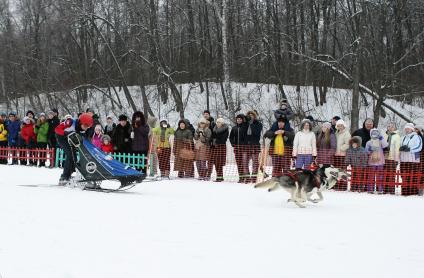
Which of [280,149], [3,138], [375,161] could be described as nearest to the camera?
[375,161]

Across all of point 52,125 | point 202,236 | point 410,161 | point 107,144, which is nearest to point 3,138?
point 52,125

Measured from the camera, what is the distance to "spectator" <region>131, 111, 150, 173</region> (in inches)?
559

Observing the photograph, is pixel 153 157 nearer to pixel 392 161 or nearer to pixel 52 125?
pixel 52 125

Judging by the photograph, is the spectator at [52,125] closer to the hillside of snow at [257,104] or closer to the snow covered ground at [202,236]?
the snow covered ground at [202,236]

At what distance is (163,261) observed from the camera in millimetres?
5031

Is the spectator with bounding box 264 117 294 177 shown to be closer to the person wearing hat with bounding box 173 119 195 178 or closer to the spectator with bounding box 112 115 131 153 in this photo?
the person wearing hat with bounding box 173 119 195 178

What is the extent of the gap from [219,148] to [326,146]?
2.70 meters

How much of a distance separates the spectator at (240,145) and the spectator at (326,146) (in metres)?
1.87

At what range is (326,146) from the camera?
498 inches

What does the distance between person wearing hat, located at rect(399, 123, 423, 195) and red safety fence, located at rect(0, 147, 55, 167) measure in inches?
419

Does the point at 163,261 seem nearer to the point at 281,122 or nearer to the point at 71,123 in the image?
the point at 71,123

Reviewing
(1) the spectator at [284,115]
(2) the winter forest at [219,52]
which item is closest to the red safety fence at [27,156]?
(1) the spectator at [284,115]

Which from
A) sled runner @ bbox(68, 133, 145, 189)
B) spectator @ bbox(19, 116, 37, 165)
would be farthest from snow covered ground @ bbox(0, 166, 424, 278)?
spectator @ bbox(19, 116, 37, 165)

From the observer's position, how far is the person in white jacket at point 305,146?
479 inches
